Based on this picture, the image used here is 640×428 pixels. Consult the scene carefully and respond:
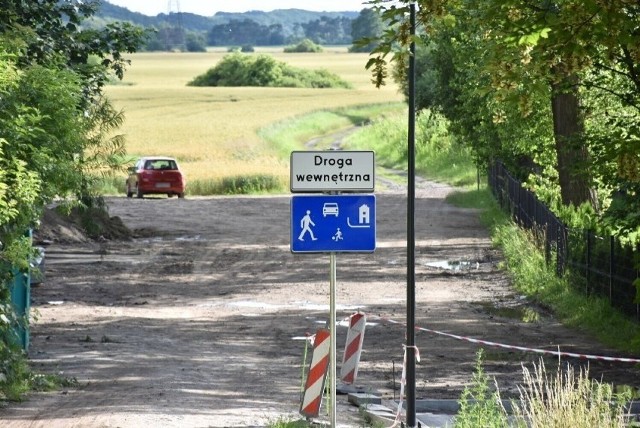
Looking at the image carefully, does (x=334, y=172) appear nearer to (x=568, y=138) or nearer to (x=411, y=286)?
(x=411, y=286)

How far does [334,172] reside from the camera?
12.9m

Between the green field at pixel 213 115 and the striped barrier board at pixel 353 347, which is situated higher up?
the striped barrier board at pixel 353 347

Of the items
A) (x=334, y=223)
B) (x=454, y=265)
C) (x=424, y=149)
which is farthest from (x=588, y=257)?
(x=424, y=149)

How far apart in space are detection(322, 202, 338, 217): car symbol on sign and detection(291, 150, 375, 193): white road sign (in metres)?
0.14

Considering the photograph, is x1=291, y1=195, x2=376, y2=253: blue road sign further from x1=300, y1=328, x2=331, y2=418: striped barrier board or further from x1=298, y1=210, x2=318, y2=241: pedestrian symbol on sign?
x1=300, y1=328, x2=331, y2=418: striped barrier board

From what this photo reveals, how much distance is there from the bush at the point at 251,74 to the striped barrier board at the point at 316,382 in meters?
143

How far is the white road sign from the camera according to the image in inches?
501

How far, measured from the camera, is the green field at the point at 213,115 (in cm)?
7494

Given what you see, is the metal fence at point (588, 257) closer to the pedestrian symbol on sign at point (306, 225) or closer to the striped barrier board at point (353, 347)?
the striped barrier board at point (353, 347)

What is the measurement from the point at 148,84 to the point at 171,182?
10372 cm

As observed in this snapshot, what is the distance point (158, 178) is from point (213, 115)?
5491cm

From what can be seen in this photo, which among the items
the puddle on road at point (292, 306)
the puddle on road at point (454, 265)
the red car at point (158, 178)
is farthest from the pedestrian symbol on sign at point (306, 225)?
the red car at point (158, 178)

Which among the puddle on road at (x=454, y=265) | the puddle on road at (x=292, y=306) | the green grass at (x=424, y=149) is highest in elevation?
the puddle on road at (x=292, y=306)

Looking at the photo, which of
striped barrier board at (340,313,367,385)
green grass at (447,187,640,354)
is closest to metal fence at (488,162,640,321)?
green grass at (447,187,640,354)
